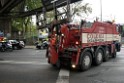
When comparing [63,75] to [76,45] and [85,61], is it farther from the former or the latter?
[76,45]

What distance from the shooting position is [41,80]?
11.4 metres

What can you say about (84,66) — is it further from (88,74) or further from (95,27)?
(95,27)

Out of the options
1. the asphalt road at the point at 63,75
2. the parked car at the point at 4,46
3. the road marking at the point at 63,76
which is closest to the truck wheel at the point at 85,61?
the asphalt road at the point at 63,75

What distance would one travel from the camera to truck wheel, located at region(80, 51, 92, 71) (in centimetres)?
1375

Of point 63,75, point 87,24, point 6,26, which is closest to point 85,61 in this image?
point 63,75

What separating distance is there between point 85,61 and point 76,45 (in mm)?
940

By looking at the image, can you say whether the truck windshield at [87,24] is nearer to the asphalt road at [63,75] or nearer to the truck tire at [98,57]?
the truck tire at [98,57]

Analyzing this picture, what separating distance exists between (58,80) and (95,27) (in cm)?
497

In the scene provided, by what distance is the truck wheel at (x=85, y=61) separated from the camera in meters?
13.8

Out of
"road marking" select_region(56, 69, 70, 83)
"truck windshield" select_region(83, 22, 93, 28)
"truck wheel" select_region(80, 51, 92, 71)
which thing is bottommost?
"road marking" select_region(56, 69, 70, 83)

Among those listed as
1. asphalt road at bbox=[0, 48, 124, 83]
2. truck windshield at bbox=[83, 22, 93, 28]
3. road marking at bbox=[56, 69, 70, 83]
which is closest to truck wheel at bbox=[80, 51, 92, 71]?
asphalt road at bbox=[0, 48, 124, 83]

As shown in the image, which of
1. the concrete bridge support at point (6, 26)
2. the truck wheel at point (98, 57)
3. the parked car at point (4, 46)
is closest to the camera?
the truck wheel at point (98, 57)

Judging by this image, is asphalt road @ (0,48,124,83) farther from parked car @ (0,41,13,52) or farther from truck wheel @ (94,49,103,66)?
parked car @ (0,41,13,52)

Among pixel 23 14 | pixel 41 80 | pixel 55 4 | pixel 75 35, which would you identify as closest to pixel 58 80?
pixel 41 80
